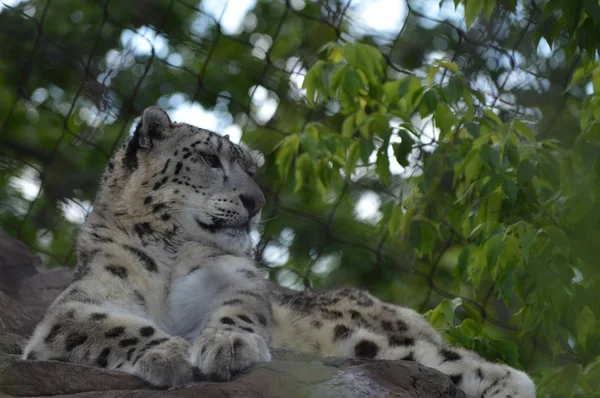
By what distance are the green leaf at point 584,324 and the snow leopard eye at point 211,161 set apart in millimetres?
846

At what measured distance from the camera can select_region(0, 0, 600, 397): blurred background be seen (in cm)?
202

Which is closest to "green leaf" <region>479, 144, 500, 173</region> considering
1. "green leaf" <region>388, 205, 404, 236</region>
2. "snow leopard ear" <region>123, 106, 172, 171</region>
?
"green leaf" <region>388, 205, 404, 236</region>

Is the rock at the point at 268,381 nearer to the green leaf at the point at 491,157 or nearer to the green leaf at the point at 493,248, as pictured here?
the green leaf at the point at 493,248

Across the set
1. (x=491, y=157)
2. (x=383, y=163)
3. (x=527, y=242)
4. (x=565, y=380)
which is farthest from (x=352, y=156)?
(x=565, y=380)

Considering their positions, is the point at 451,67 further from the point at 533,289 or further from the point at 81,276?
the point at 81,276

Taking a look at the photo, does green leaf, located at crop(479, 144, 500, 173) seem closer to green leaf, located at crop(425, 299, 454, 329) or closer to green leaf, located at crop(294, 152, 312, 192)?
green leaf, located at crop(425, 299, 454, 329)

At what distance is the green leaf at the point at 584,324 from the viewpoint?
203cm

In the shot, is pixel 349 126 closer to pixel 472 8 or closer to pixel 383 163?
pixel 383 163

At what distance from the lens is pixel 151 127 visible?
2.07 meters

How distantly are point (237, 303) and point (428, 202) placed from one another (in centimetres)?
84

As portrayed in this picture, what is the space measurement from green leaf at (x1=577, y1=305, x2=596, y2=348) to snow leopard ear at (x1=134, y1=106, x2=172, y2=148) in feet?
3.26

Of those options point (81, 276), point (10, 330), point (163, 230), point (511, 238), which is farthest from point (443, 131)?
point (10, 330)

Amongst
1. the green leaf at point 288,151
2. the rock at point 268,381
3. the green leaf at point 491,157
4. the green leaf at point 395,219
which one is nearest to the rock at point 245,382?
the rock at point 268,381

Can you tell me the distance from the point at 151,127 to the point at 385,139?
563mm
